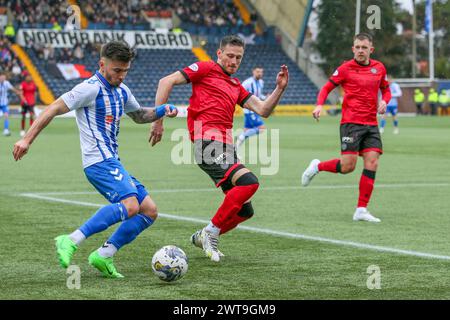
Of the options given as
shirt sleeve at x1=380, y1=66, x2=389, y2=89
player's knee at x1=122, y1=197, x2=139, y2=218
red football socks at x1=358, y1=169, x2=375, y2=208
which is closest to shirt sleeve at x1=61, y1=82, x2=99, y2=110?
player's knee at x1=122, y1=197, x2=139, y2=218

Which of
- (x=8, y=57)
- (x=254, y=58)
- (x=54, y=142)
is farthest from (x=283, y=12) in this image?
(x=54, y=142)

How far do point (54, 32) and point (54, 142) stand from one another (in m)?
29.7

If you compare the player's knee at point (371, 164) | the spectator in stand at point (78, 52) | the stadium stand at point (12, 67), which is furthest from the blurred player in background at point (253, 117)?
the spectator in stand at point (78, 52)

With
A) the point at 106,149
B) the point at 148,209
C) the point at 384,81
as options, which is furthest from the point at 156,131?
the point at 384,81

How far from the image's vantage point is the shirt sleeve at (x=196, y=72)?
30.7ft

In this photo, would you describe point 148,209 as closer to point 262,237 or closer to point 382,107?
point 262,237

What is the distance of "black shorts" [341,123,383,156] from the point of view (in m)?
12.6

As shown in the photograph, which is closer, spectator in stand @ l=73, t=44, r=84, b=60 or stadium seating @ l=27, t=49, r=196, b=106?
stadium seating @ l=27, t=49, r=196, b=106

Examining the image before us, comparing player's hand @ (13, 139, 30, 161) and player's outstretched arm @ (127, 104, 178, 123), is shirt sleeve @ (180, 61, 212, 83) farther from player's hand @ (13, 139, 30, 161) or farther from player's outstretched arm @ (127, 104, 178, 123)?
player's hand @ (13, 139, 30, 161)

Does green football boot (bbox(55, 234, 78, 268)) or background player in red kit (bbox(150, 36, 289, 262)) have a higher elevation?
background player in red kit (bbox(150, 36, 289, 262))

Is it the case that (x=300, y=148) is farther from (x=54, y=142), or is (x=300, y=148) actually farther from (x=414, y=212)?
(x=414, y=212)

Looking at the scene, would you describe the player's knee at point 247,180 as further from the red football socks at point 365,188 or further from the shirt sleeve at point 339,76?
the shirt sleeve at point 339,76

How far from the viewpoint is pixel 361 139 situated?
12625 mm
